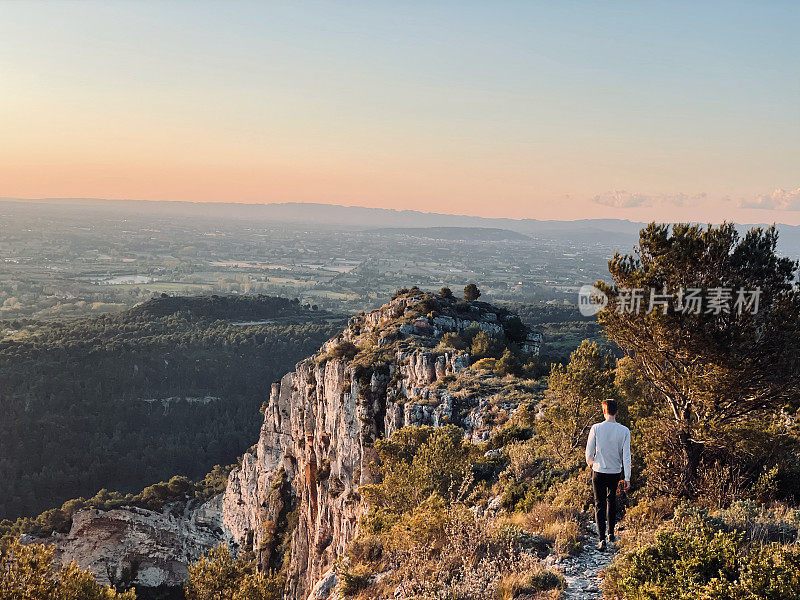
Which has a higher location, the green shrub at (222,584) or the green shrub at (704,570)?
the green shrub at (704,570)

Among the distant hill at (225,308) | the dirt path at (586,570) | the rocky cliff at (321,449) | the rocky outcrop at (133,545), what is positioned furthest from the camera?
the distant hill at (225,308)

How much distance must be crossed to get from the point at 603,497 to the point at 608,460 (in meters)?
0.83

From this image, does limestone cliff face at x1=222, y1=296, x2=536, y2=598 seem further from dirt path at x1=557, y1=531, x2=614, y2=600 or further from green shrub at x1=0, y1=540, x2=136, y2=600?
green shrub at x1=0, y1=540, x2=136, y2=600

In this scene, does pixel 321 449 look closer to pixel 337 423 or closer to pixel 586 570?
pixel 337 423

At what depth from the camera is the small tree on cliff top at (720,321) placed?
35.3 ft

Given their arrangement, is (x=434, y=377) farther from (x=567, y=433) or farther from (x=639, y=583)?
(x=639, y=583)

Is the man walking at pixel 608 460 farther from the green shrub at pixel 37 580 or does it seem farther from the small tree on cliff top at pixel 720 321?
the green shrub at pixel 37 580

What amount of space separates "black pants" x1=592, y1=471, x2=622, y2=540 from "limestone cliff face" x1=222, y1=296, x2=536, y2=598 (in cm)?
1751

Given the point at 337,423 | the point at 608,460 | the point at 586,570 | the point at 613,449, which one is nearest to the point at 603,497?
the point at 608,460

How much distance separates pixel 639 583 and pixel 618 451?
3.00 m

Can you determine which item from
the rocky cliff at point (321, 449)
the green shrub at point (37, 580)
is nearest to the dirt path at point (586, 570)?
the green shrub at point (37, 580)

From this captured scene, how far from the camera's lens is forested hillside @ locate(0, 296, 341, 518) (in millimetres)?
86500

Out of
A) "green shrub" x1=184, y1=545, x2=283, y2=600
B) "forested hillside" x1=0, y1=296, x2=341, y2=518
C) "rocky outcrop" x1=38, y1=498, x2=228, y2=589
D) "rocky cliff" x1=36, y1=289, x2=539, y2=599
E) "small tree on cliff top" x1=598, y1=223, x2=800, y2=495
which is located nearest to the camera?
"small tree on cliff top" x1=598, y1=223, x2=800, y2=495

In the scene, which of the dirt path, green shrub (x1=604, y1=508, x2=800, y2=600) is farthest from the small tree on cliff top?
green shrub (x1=604, y1=508, x2=800, y2=600)
